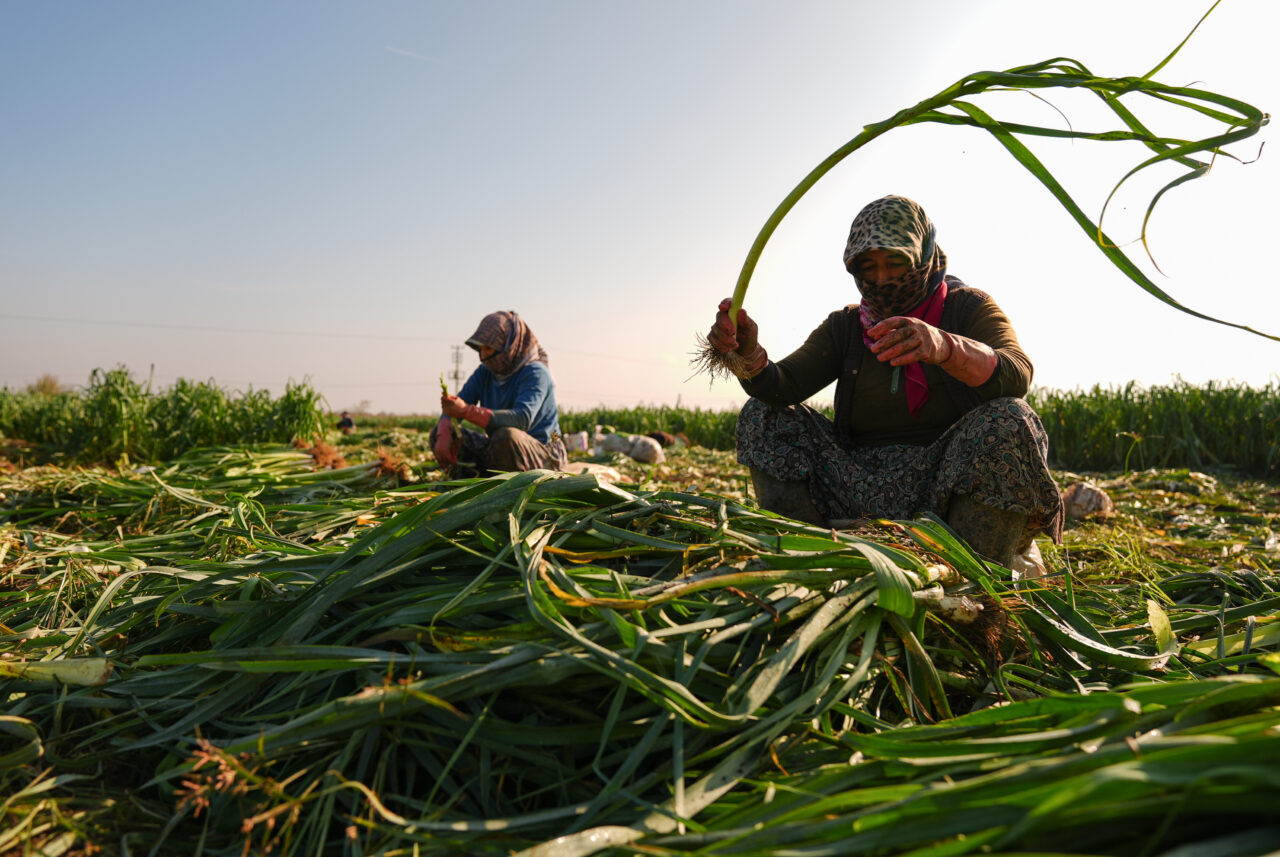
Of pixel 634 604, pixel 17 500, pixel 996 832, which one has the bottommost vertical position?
pixel 17 500

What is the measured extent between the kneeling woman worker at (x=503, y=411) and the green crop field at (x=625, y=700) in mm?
2485

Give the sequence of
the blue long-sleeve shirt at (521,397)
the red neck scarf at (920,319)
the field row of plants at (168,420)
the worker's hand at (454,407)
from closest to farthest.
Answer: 1. the red neck scarf at (920,319)
2. the worker's hand at (454,407)
3. the blue long-sleeve shirt at (521,397)
4. the field row of plants at (168,420)

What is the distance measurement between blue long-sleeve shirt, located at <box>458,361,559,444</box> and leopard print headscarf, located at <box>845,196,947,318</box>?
2.58 meters

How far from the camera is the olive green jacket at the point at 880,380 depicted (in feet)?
8.29

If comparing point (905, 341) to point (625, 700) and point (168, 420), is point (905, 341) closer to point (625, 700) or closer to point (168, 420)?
point (625, 700)

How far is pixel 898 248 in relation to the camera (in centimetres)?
246

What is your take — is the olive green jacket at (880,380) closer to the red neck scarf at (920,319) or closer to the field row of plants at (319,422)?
the red neck scarf at (920,319)

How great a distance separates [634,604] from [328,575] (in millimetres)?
730

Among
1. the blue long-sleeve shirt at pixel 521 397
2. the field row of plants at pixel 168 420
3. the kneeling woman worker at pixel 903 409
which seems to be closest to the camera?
the kneeling woman worker at pixel 903 409

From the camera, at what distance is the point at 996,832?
0.77 m

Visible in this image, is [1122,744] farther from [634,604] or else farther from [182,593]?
[182,593]

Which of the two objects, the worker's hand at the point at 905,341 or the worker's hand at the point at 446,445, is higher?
the worker's hand at the point at 905,341

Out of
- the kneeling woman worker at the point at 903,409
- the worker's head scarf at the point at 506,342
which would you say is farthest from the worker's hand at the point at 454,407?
the kneeling woman worker at the point at 903,409

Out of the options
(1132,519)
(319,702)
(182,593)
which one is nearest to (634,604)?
(319,702)
